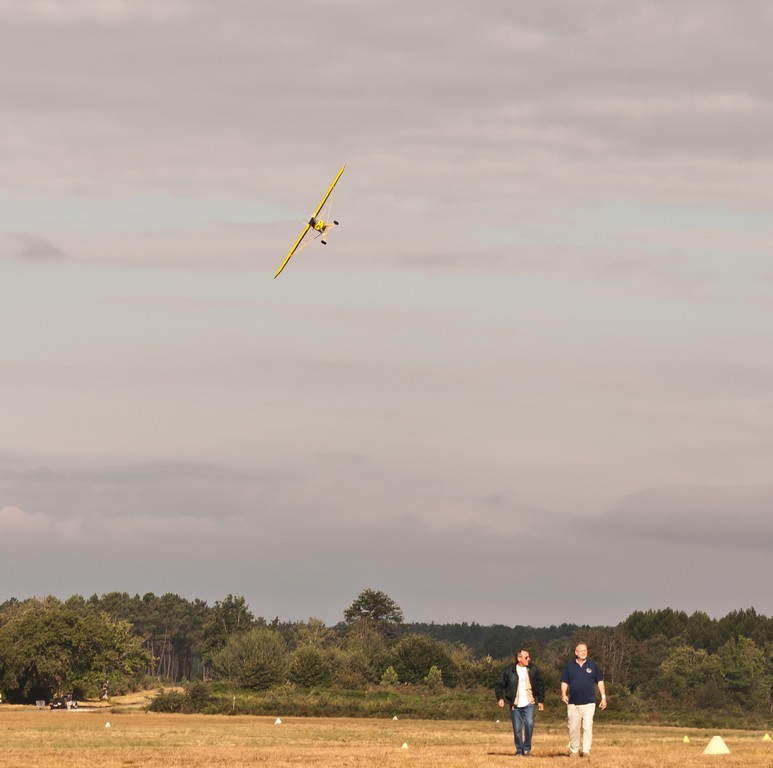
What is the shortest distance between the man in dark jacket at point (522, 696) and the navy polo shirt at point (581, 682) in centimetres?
104

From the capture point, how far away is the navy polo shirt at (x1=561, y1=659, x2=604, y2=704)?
1182 inches

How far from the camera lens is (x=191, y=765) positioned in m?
28.6

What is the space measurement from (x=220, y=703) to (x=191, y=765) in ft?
189

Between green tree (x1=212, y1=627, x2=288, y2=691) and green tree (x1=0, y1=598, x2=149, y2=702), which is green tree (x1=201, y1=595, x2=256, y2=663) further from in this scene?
green tree (x1=0, y1=598, x2=149, y2=702)

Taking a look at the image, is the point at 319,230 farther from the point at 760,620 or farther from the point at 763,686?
the point at 760,620

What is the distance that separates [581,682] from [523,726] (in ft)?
6.74

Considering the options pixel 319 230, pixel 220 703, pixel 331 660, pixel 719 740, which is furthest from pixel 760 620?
pixel 719 740

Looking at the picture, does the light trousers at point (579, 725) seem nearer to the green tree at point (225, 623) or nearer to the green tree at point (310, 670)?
the green tree at point (310, 670)

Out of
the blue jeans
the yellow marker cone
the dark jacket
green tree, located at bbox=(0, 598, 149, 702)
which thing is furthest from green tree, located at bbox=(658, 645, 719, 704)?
the dark jacket

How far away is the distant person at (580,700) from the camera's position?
98.2ft

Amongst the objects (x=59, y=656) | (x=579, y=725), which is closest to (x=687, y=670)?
(x=59, y=656)

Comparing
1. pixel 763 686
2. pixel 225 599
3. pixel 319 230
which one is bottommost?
pixel 763 686

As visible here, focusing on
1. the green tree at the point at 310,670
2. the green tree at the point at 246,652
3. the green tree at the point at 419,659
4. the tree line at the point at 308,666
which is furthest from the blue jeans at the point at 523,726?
the green tree at the point at 419,659

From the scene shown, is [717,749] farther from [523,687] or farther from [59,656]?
[59,656]
